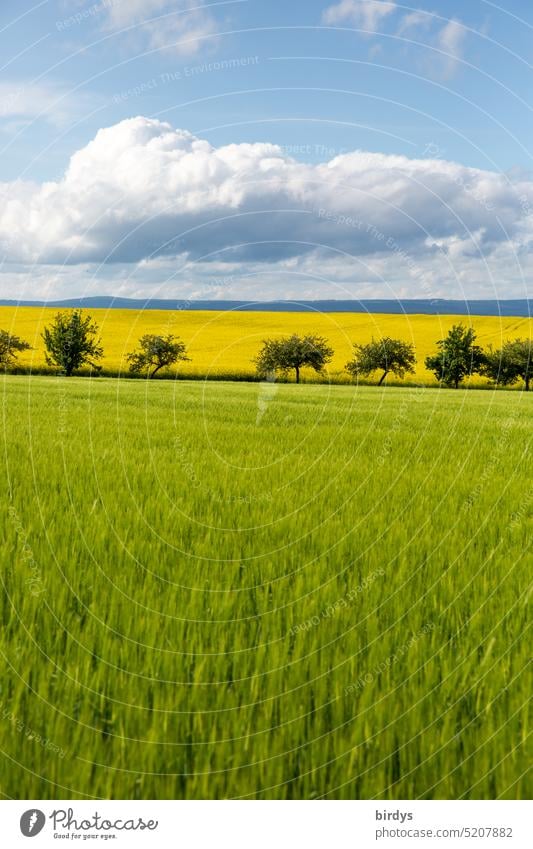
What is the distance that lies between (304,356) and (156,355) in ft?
42.7

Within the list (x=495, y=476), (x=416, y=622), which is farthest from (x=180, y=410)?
(x=416, y=622)

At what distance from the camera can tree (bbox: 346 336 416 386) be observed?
6500cm

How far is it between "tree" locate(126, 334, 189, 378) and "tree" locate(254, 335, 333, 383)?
24.8 feet

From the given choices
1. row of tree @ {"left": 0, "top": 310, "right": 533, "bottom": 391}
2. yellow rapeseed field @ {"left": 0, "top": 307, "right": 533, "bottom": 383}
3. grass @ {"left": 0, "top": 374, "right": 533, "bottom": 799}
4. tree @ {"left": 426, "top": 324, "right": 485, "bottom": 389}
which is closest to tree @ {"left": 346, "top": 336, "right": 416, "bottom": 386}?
row of tree @ {"left": 0, "top": 310, "right": 533, "bottom": 391}

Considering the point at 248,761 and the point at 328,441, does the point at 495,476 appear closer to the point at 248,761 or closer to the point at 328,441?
the point at 328,441

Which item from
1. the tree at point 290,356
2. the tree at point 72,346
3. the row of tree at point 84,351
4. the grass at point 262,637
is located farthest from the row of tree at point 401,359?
the grass at point 262,637

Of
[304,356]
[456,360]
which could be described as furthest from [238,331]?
[456,360]

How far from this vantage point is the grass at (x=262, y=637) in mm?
3090

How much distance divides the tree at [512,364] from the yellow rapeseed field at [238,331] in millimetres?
1992

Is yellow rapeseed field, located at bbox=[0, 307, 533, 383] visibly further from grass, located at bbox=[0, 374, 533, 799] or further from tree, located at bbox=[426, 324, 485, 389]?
grass, located at bbox=[0, 374, 533, 799]

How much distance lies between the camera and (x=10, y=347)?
6706 centimetres

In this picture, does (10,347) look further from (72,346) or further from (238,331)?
(238,331)

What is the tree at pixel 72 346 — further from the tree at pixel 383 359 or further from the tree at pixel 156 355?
the tree at pixel 383 359

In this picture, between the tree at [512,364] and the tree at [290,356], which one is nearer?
the tree at [290,356]
